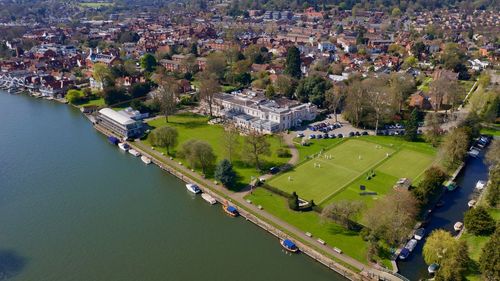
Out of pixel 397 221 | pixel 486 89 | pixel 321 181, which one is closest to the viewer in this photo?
pixel 397 221

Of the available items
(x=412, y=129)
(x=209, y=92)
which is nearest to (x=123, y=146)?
(x=209, y=92)

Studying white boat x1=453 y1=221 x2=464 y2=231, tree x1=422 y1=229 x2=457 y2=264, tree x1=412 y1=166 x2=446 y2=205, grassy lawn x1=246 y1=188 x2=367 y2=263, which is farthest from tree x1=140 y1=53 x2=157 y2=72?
tree x1=422 y1=229 x2=457 y2=264

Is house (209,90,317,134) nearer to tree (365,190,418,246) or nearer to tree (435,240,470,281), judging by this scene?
tree (365,190,418,246)

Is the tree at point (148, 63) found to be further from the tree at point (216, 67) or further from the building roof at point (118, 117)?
the building roof at point (118, 117)

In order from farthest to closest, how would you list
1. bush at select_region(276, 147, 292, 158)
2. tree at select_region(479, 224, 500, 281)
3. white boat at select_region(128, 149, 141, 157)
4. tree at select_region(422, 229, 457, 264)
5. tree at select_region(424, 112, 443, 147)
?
tree at select_region(424, 112, 443, 147), white boat at select_region(128, 149, 141, 157), bush at select_region(276, 147, 292, 158), tree at select_region(422, 229, 457, 264), tree at select_region(479, 224, 500, 281)

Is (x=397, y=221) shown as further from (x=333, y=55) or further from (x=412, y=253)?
(x=333, y=55)

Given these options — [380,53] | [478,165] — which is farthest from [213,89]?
[380,53]
